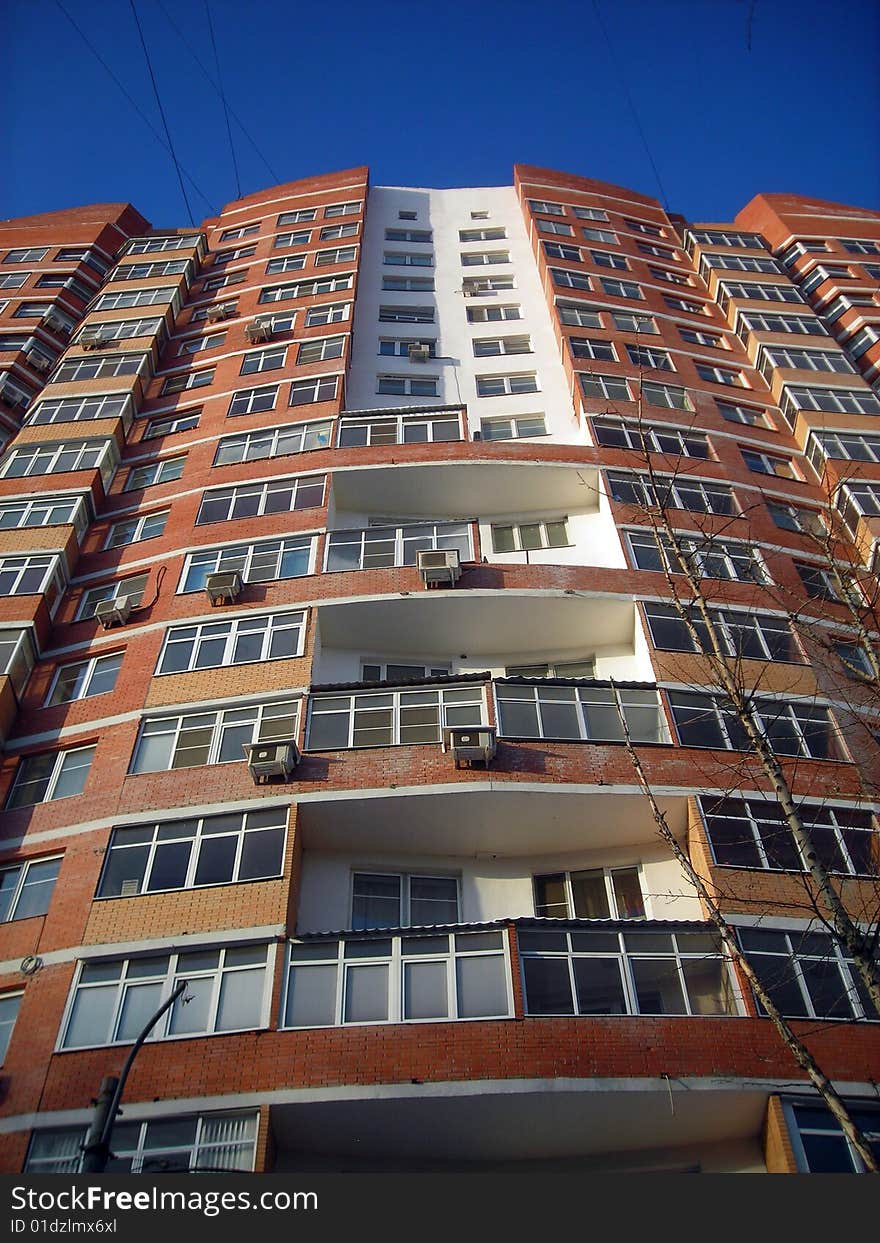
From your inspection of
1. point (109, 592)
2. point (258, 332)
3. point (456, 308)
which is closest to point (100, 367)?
point (258, 332)

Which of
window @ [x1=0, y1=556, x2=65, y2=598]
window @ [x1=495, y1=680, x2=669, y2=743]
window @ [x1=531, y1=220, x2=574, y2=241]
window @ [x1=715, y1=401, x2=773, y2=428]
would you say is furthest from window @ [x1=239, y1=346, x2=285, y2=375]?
window @ [x1=495, y1=680, x2=669, y2=743]

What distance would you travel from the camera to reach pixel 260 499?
2222cm

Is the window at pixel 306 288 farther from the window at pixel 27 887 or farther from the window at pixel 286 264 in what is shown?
the window at pixel 27 887

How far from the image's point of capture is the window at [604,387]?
25.6m

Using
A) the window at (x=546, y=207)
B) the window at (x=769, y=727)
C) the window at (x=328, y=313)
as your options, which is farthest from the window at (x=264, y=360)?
the window at (x=769, y=727)

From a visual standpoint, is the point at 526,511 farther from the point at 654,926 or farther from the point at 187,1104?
the point at 187,1104

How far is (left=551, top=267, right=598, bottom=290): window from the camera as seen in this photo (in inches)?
1229

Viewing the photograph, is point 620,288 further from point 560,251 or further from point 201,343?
point 201,343

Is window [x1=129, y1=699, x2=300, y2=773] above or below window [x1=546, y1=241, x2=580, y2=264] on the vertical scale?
below

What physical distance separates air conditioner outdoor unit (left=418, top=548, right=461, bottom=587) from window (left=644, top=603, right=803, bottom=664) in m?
4.13

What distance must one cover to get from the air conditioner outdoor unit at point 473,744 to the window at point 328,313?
58.7 feet

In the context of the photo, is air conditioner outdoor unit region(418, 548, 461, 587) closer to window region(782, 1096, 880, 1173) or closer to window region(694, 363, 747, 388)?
window region(782, 1096, 880, 1173)

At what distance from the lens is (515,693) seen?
17.1 meters

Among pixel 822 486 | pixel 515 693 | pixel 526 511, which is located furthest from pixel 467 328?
pixel 515 693
